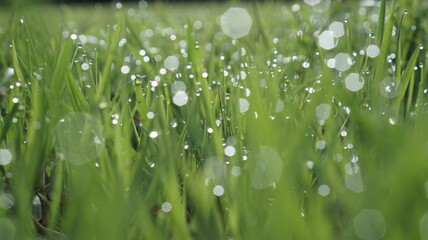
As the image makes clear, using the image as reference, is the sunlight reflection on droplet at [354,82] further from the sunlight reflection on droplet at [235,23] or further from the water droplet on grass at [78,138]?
the sunlight reflection on droplet at [235,23]

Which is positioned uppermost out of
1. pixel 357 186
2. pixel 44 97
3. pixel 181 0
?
pixel 181 0

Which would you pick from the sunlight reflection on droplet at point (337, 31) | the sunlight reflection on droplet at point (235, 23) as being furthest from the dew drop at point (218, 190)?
the sunlight reflection on droplet at point (235, 23)

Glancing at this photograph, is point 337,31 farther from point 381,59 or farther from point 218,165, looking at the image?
point 218,165

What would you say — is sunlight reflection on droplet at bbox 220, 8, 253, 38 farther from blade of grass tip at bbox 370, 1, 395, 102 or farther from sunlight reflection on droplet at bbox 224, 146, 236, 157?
sunlight reflection on droplet at bbox 224, 146, 236, 157

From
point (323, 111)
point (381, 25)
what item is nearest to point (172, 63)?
point (381, 25)

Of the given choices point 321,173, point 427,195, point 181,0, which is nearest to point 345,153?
point 321,173

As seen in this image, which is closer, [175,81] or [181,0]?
[175,81]

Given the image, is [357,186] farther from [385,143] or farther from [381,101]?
[381,101]

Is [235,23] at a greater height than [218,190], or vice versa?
[235,23]
